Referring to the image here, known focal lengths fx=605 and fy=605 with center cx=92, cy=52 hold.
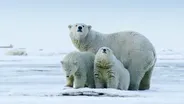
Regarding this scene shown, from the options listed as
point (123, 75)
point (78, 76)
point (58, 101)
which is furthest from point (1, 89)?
point (58, 101)

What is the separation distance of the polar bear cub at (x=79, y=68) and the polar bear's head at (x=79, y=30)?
48cm

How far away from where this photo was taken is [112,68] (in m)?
8.65

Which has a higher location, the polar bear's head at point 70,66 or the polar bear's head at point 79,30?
the polar bear's head at point 79,30

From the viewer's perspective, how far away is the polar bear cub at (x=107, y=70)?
860 cm

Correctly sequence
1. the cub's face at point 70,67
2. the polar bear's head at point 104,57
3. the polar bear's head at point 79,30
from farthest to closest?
the polar bear's head at point 79,30
the cub's face at point 70,67
the polar bear's head at point 104,57

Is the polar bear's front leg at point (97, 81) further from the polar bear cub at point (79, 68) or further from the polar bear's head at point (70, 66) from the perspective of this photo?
the polar bear's head at point (70, 66)

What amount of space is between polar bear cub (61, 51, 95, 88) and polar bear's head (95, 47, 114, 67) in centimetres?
26

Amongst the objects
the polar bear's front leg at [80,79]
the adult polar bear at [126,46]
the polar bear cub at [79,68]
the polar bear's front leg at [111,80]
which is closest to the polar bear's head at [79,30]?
the adult polar bear at [126,46]

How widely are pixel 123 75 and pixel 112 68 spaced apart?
303 millimetres

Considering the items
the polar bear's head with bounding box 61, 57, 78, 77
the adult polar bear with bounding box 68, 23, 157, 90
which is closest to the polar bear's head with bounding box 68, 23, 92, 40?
the adult polar bear with bounding box 68, 23, 157, 90

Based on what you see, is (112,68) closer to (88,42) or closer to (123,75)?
(123,75)

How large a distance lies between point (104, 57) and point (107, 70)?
21cm

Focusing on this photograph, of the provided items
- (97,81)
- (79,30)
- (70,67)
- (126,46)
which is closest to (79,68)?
(70,67)

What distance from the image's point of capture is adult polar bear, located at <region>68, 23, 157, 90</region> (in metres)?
9.36
